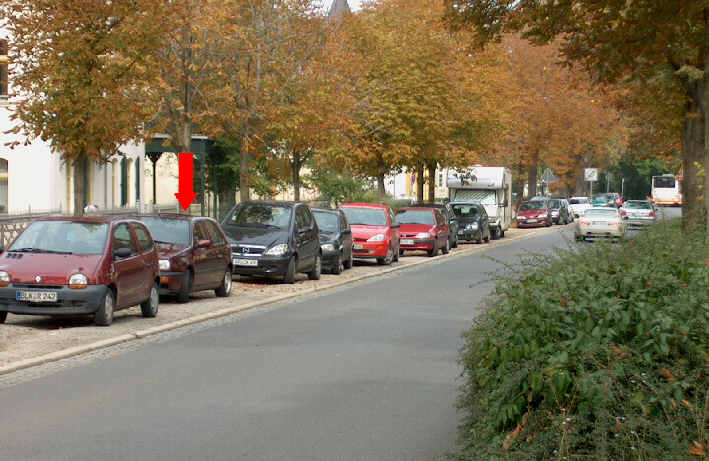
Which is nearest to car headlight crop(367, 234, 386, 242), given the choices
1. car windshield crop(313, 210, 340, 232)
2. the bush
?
car windshield crop(313, 210, 340, 232)

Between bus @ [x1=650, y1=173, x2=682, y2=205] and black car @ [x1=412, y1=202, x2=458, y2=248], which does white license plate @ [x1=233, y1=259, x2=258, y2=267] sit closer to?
black car @ [x1=412, y1=202, x2=458, y2=248]

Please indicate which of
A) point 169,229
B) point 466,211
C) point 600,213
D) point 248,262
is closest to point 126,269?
point 169,229

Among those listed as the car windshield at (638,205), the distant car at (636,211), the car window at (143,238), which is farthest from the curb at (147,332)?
the car windshield at (638,205)

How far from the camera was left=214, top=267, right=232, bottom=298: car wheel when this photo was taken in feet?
65.7

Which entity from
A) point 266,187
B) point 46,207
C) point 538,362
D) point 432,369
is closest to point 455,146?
point 266,187

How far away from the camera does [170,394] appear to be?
373 inches

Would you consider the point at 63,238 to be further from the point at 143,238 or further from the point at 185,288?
the point at 185,288

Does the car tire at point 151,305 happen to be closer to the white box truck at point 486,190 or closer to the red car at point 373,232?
the red car at point 373,232

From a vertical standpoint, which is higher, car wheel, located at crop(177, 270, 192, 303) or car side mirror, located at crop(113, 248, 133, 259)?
car side mirror, located at crop(113, 248, 133, 259)

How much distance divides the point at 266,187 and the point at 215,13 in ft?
80.9

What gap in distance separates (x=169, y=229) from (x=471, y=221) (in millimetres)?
27462

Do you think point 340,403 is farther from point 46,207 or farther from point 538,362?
point 46,207

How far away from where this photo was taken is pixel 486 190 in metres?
52.3

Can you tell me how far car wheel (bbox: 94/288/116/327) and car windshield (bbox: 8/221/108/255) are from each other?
63 cm
